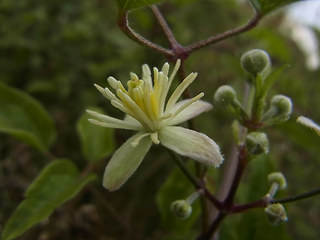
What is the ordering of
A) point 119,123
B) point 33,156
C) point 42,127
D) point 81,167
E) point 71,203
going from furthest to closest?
1. point 81,167
2. point 33,156
3. point 71,203
4. point 42,127
5. point 119,123

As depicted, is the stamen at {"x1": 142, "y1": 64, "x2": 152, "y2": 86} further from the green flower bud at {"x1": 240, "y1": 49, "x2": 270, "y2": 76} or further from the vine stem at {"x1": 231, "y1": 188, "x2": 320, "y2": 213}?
the vine stem at {"x1": 231, "y1": 188, "x2": 320, "y2": 213}

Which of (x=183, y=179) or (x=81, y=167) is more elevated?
(x=183, y=179)

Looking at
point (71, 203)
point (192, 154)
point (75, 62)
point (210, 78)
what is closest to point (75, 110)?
point (75, 62)

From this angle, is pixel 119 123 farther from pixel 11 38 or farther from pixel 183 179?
pixel 11 38

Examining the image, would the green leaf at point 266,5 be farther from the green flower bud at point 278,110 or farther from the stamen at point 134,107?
the stamen at point 134,107

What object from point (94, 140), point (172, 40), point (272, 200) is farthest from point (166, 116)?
point (94, 140)

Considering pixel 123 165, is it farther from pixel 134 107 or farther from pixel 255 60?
pixel 255 60

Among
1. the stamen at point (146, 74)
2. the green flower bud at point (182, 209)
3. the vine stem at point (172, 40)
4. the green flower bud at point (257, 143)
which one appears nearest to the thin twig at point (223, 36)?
the vine stem at point (172, 40)

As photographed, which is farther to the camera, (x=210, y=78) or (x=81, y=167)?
(x=210, y=78)
